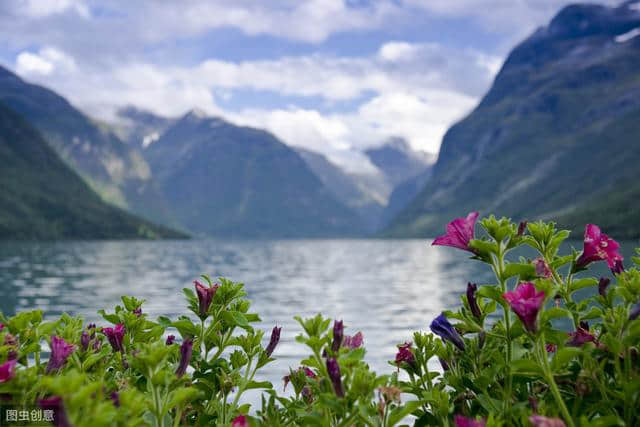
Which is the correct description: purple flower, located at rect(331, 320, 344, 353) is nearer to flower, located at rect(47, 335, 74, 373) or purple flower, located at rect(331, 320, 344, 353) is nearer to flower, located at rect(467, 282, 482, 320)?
flower, located at rect(467, 282, 482, 320)

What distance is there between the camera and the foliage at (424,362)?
3.10 meters

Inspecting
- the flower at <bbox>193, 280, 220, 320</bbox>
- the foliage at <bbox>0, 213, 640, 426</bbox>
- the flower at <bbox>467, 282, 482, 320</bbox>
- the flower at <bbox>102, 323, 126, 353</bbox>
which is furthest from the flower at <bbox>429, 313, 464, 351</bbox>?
the flower at <bbox>102, 323, 126, 353</bbox>

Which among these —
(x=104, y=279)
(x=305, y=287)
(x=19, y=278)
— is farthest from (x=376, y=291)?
(x=19, y=278)

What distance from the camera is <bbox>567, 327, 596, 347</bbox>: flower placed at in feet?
13.0

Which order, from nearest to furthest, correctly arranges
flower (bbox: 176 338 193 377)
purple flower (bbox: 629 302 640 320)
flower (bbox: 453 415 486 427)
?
flower (bbox: 453 415 486 427) → purple flower (bbox: 629 302 640 320) → flower (bbox: 176 338 193 377)

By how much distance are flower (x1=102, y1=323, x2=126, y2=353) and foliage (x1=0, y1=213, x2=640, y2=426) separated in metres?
0.01

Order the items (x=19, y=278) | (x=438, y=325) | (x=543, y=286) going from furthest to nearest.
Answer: (x=19, y=278) → (x=438, y=325) → (x=543, y=286)

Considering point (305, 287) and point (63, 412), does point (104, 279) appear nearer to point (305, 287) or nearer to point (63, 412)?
point (305, 287)

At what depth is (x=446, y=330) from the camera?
13.1ft

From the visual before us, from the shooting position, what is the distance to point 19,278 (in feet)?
225

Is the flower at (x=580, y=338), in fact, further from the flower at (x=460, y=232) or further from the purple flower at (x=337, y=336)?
the purple flower at (x=337, y=336)

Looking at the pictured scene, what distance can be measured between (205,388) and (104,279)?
236ft

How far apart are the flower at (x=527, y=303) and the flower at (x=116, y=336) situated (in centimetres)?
292

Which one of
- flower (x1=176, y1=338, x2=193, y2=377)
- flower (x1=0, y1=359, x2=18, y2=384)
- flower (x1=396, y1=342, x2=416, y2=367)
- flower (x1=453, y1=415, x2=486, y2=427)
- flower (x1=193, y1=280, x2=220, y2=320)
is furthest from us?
flower (x1=396, y1=342, x2=416, y2=367)
